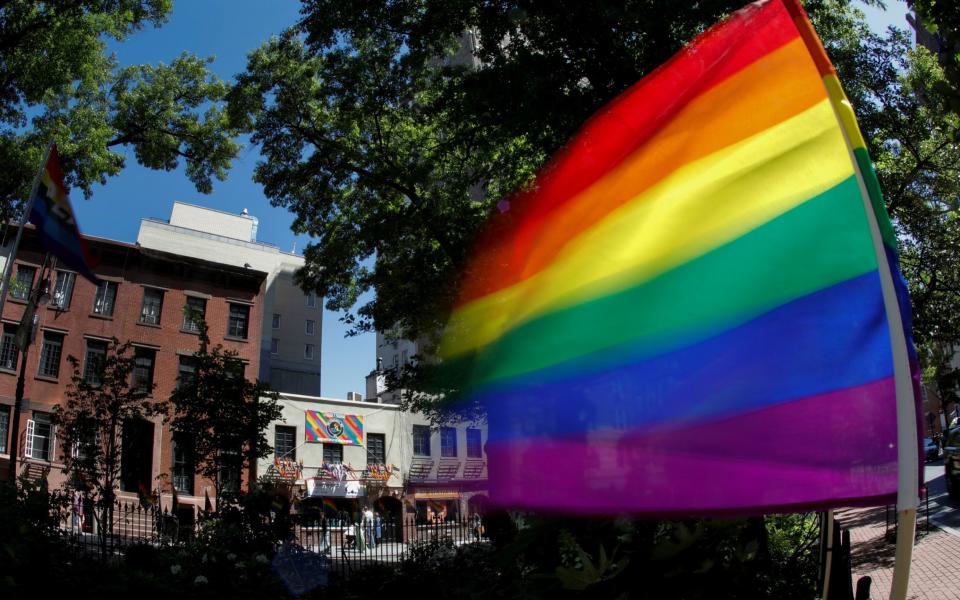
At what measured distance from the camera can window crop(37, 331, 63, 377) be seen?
31500mm

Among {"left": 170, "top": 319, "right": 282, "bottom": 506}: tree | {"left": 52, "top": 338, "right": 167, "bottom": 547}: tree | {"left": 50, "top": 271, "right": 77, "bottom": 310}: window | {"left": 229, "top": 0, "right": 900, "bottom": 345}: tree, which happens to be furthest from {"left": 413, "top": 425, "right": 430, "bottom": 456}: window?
{"left": 170, "top": 319, "right": 282, "bottom": 506}: tree

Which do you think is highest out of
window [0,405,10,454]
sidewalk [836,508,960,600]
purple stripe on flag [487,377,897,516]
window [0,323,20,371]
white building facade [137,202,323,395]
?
white building facade [137,202,323,395]

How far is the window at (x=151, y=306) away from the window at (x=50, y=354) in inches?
151

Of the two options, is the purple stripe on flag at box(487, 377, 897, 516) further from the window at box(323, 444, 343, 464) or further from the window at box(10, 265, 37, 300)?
the window at box(323, 444, 343, 464)

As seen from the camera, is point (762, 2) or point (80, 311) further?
point (80, 311)

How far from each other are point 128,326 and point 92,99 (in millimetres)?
18806

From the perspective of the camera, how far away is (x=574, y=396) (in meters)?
2.13

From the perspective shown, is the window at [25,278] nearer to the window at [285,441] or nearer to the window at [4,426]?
the window at [4,426]

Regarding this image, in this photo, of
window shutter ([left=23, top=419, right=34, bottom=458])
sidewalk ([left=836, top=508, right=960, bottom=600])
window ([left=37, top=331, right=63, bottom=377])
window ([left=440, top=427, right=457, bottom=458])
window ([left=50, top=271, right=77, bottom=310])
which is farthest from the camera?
window ([left=440, top=427, right=457, bottom=458])

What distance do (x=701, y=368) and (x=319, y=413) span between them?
3978cm

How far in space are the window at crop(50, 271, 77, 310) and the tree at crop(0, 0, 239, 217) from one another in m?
17.4

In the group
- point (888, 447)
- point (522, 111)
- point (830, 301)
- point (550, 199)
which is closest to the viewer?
point (888, 447)

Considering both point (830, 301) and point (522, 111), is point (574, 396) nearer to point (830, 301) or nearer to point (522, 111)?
point (830, 301)

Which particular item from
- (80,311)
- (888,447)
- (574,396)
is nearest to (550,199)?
(574,396)
